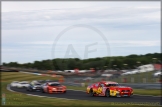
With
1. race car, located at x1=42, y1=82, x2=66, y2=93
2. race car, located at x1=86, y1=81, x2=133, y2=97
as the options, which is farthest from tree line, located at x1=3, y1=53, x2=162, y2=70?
race car, located at x1=86, y1=81, x2=133, y2=97

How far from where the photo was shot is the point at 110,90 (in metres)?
22.4

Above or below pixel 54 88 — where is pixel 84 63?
above

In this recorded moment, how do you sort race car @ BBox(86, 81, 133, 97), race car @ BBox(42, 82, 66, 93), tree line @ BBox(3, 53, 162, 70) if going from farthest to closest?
1. tree line @ BBox(3, 53, 162, 70)
2. race car @ BBox(42, 82, 66, 93)
3. race car @ BBox(86, 81, 133, 97)

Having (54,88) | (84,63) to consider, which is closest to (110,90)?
(54,88)

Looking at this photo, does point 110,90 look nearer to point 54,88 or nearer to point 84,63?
point 54,88

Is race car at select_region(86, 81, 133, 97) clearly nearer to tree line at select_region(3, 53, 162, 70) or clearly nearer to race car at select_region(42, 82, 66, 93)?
race car at select_region(42, 82, 66, 93)

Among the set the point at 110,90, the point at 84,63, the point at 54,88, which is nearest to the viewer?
the point at 110,90

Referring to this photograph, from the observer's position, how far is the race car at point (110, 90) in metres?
21.9

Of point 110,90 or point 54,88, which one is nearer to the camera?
point 110,90

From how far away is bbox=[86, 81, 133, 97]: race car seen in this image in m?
21.9

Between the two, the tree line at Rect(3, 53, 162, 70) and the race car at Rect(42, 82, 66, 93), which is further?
the tree line at Rect(3, 53, 162, 70)

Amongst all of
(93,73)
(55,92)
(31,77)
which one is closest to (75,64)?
(93,73)

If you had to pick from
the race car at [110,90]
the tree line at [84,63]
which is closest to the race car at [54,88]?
the tree line at [84,63]

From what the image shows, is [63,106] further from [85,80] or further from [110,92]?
[85,80]
